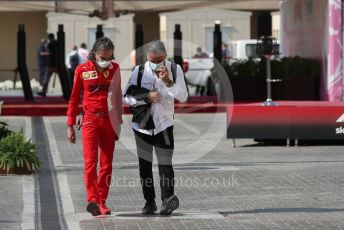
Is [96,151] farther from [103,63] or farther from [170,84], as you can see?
[170,84]

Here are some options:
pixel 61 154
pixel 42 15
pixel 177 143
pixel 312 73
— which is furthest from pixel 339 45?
pixel 42 15

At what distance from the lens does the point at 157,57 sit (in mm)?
11430

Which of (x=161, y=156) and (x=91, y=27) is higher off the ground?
(x=91, y=27)

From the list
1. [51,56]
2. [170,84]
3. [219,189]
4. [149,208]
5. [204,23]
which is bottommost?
[219,189]

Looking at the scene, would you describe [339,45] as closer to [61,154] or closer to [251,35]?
[61,154]

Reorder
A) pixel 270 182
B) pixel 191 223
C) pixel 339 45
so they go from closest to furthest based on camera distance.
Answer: pixel 191 223
pixel 270 182
pixel 339 45

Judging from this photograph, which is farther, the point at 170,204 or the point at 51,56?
the point at 51,56

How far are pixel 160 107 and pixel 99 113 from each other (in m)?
0.62

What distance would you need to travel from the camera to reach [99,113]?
1151cm

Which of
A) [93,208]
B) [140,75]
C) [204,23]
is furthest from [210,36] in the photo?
[93,208]

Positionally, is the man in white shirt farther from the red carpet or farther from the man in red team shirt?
the red carpet

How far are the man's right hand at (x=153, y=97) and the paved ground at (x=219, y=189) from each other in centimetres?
117

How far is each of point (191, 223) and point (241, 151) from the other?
7.51m

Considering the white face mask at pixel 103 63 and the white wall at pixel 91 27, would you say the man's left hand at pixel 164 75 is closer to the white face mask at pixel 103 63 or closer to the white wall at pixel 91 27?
the white face mask at pixel 103 63
